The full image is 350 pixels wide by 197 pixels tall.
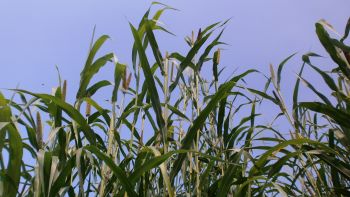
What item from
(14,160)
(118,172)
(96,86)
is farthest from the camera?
(96,86)

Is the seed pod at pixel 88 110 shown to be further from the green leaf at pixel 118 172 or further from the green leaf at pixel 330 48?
the green leaf at pixel 330 48

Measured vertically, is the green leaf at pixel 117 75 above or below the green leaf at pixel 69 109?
above

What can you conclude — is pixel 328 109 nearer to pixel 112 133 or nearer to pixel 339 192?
pixel 339 192

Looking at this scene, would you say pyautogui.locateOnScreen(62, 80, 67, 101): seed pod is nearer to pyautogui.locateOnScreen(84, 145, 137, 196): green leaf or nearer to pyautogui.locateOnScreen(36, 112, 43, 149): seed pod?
Result: pyautogui.locateOnScreen(36, 112, 43, 149): seed pod

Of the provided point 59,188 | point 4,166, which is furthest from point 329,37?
point 4,166

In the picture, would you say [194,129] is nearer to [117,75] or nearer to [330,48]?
[117,75]

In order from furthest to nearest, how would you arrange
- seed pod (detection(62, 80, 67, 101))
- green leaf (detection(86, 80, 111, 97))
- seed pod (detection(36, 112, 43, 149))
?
green leaf (detection(86, 80, 111, 97)) < seed pod (detection(62, 80, 67, 101)) < seed pod (detection(36, 112, 43, 149))

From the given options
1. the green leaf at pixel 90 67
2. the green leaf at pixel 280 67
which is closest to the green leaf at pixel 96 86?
the green leaf at pixel 90 67

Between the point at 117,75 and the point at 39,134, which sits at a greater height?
the point at 117,75

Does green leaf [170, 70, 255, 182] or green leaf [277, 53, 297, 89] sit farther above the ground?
green leaf [277, 53, 297, 89]

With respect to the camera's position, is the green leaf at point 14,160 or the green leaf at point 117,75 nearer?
the green leaf at point 14,160

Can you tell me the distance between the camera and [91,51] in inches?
53.6

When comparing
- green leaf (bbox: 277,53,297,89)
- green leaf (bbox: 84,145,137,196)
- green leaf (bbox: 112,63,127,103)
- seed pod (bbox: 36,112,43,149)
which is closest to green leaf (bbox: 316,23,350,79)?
green leaf (bbox: 277,53,297,89)

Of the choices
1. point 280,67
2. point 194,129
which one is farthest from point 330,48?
point 194,129
